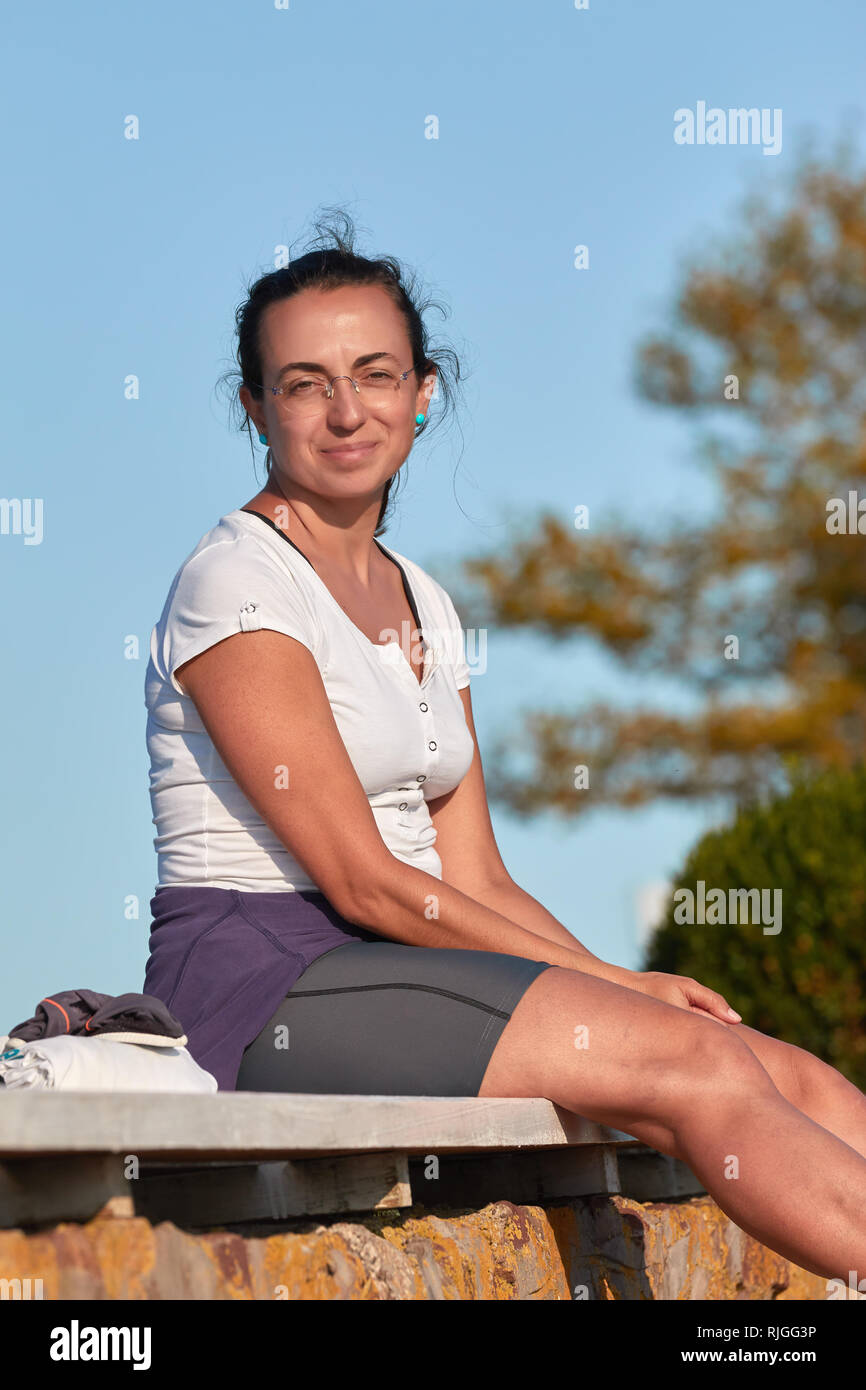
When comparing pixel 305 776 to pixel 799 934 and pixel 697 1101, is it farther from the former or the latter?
pixel 799 934

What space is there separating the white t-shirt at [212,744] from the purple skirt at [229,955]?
0.05 meters

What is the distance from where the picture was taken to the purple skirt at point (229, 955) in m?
2.39

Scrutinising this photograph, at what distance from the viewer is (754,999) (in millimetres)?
6305

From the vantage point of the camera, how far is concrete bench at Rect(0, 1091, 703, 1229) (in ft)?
5.25

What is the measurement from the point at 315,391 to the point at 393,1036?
132 centimetres

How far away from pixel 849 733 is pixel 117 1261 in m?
12.9

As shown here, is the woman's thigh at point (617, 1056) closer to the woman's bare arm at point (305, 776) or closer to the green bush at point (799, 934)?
the woman's bare arm at point (305, 776)

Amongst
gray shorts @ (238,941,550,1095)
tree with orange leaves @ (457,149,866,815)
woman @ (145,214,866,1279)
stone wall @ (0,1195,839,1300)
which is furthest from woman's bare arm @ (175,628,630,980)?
tree with orange leaves @ (457,149,866,815)

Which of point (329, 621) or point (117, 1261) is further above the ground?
point (329, 621)

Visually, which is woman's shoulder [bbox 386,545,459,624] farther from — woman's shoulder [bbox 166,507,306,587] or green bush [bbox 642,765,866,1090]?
green bush [bbox 642,765,866,1090]

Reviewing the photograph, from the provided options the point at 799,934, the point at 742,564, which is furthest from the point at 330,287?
the point at 742,564

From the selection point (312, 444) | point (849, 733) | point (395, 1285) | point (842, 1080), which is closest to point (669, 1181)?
point (842, 1080)

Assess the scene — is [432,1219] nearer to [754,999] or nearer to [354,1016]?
[354,1016]

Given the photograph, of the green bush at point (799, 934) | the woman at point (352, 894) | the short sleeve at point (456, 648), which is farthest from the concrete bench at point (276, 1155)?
the green bush at point (799, 934)
